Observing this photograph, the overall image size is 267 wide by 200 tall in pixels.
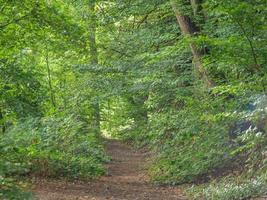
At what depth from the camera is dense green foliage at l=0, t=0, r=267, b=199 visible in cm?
750

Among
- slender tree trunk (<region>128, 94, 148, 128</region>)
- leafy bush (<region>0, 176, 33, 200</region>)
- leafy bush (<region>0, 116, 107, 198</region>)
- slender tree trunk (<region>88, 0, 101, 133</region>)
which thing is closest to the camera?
leafy bush (<region>0, 176, 33, 200</region>)

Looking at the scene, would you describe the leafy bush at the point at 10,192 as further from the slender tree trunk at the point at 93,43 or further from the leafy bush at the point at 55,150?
the slender tree trunk at the point at 93,43

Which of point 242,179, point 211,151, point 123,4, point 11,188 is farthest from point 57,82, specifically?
point 11,188

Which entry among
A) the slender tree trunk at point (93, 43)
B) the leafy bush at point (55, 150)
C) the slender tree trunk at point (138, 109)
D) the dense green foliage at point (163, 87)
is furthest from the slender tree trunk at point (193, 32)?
the slender tree trunk at point (138, 109)

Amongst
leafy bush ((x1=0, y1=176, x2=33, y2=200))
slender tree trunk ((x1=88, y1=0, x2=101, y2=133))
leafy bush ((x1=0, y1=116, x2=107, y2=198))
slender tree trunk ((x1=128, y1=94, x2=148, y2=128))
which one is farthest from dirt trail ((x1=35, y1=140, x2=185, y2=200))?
slender tree trunk ((x1=128, y1=94, x2=148, y2=128))

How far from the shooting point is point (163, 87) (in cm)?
1426

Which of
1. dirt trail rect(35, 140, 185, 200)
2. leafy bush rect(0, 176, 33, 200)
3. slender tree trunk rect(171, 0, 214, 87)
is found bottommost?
dirt trail rect(35, 140, 185, 200)

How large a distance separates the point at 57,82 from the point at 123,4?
23.5ft

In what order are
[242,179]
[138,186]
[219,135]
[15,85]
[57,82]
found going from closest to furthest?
[242,179]
[15,85]
[219,135]
[138,186]
[57,82]

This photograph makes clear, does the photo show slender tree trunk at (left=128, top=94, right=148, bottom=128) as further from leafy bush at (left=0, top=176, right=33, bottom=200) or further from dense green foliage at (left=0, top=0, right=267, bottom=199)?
leafy bush at (left=0, top=176, right=33, bottom=200)

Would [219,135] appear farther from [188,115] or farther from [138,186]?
[138,186]

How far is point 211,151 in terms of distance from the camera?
34.9 feet

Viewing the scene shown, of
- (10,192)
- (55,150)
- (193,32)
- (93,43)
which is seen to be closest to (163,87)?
(193,32)

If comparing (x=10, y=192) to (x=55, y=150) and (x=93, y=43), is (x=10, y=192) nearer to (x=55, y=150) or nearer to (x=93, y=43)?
(x=55, y=150)
